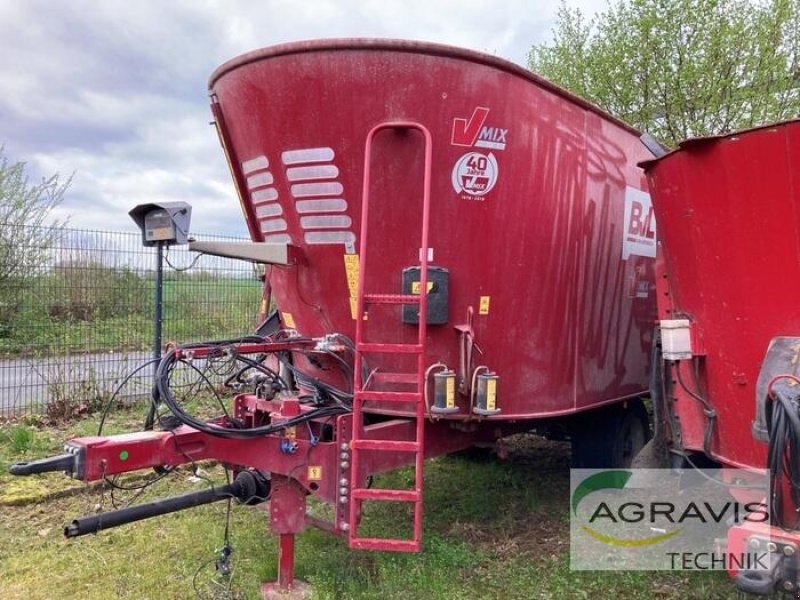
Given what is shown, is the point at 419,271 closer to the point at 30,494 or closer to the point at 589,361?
the point at 589,361

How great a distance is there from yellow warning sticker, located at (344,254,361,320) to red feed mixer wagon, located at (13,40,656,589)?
0.01 meters

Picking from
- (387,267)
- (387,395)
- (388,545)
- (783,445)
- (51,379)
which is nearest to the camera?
(783,445)

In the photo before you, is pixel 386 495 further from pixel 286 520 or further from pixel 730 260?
pixel 730 260

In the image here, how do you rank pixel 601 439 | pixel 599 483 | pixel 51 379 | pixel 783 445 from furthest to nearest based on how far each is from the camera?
pixel 51 379
pixel 599 483
pixel 601 439
pixel 783 445

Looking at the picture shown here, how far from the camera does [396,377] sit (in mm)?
3471

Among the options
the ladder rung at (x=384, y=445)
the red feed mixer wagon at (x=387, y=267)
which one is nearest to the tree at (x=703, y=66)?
the red feed mixer wagon at (x=387, y=267)

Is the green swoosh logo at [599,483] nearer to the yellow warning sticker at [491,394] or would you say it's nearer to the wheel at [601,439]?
the wheel at [601,439]

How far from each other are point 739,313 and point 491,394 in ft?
4.34

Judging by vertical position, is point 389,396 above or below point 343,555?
above

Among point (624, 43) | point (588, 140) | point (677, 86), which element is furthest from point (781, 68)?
point (588, 140)

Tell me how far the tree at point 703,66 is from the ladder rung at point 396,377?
19.9ft

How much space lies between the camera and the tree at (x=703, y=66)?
7379 millimetres

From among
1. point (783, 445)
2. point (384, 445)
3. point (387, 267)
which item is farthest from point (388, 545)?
point (783, 445)

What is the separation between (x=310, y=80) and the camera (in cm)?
339
